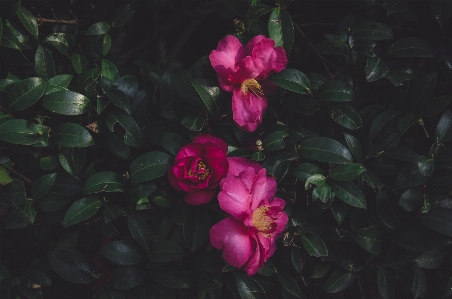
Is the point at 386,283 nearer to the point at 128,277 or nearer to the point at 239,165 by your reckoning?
the point at 239,165

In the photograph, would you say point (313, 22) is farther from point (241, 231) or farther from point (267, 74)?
point (241, 231)

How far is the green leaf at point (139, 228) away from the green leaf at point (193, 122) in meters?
0.27

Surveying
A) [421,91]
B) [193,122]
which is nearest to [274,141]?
[193,122]

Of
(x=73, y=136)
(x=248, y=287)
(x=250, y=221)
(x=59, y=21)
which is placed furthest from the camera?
(x=59, y=21)

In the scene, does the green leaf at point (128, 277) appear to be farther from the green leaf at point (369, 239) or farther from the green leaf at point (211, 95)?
the green leaf at point (369, 239)

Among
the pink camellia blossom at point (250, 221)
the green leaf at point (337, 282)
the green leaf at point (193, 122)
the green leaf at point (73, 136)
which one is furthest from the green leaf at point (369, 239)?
the green leaf at point (73, 136)

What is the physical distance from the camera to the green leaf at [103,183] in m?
1.23

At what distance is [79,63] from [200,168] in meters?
0.47

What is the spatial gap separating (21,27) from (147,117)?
0.40m

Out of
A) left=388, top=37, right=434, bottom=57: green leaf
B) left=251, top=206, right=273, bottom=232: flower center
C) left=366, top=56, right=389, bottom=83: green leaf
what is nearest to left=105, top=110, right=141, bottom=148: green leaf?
left=251, top=206, right=273, bottom=232: flower center

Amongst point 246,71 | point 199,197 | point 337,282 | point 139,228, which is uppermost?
point 246,71

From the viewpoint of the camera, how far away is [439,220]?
1269 mm

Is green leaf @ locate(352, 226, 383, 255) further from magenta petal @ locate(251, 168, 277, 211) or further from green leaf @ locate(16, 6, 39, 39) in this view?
green leaf @ locate(16, 6, 39, 39)

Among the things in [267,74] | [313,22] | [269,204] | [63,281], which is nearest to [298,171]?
[269,204]
